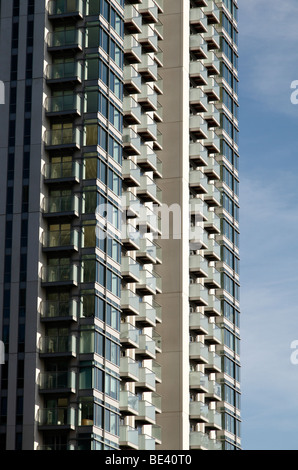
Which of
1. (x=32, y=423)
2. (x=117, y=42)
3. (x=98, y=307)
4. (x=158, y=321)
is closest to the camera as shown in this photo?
(x=32, y=423)

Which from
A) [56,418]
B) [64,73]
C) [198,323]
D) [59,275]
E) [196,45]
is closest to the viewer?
[56,418]

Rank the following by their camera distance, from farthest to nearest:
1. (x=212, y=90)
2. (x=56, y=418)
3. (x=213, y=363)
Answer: (x=212, y=90) < (x=213, y=363) < (x=56, y=418)

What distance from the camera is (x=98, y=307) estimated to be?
297 feet

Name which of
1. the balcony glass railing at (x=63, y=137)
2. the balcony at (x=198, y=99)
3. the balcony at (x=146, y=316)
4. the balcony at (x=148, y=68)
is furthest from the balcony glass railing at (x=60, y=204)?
the balcony at (x=198, y=99)

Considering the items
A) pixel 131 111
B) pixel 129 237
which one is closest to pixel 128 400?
pixel 129 237

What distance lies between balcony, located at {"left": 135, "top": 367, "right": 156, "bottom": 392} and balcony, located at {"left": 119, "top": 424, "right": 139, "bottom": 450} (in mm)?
5400

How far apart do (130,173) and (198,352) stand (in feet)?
61.9

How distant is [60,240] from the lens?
9050 cm

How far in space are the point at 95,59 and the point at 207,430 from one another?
125ft

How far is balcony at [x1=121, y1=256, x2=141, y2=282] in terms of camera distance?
99.1m

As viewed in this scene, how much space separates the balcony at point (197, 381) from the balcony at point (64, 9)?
34.3 m

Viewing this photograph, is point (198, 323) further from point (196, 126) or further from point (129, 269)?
point (196, 126)
